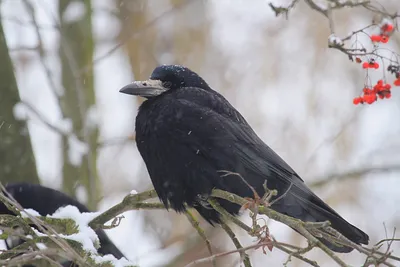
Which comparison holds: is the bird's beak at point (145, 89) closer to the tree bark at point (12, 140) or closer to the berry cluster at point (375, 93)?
the tree bark at point (12, 140)

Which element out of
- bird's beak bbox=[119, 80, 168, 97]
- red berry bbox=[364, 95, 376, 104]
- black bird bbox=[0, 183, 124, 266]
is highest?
red berry bbox=[364, 95, 376, 104]

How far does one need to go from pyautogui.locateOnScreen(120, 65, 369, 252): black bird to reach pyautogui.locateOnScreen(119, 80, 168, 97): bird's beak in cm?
1

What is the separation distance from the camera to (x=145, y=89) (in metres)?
4.25

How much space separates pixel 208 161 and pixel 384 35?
119cm

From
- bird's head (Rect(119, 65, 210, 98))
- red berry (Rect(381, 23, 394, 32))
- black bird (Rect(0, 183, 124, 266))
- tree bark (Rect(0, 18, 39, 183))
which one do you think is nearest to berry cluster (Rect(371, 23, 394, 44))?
red berry (Rect(381, 23, 394, 32))

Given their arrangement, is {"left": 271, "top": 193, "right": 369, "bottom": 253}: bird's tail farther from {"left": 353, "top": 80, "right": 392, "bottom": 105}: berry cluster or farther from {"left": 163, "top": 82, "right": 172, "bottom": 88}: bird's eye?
{"left": 163, "top": 82, "right": 172, "bottom": 88}: bird's eye

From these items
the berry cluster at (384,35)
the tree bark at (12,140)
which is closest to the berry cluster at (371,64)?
the berry cluster at (384,35)

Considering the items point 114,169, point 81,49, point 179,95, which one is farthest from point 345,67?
point 179,95

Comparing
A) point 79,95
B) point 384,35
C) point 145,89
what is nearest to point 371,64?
point 384,35

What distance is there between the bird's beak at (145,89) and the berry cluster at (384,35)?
1.46 m

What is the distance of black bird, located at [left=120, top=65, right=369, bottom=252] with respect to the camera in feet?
12.5

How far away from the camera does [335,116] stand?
10.2 m

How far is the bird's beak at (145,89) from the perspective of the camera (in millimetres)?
4194

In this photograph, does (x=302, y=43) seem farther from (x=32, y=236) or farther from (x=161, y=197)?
(x=32, y=236)
